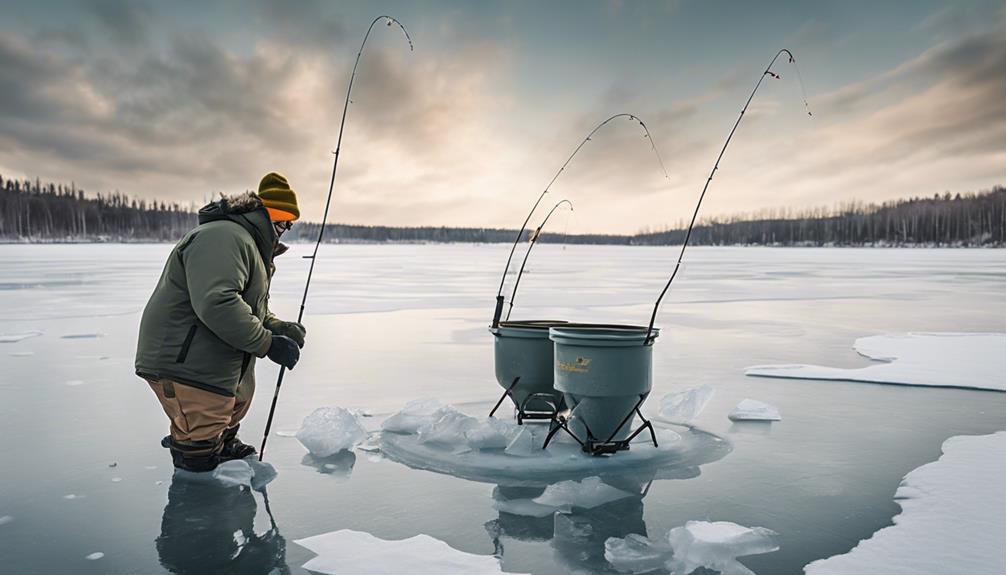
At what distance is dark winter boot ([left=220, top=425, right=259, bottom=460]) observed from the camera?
4395 mm

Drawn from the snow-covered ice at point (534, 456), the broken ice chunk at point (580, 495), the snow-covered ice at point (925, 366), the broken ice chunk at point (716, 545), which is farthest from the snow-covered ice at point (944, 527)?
the snow-covered ice at point (925, 366)

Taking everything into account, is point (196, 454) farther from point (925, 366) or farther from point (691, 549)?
point (925, 366)

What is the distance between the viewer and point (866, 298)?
18.4 m

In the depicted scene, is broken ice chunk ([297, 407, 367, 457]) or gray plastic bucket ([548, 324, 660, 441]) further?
broken ice chunk ([297, 407, 367, 457])

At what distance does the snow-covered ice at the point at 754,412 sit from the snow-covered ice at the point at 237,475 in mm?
3709

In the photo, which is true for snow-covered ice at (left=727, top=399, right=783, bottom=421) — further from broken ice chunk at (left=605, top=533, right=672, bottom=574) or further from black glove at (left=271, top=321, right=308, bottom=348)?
black glove at (left=271, top=321, right=308, bottom=348)

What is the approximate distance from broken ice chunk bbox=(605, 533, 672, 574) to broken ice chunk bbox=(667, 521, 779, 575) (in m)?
0.05

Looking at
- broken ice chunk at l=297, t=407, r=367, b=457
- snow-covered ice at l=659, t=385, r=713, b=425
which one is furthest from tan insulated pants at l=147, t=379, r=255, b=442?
snow-covered ice at l=659, t=385, r=713, b=425

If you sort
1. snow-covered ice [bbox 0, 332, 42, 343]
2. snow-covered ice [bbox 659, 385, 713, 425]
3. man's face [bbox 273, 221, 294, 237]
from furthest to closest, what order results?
snow-covered ice [bbox 0, 332, 42, 343] → snow-covered ice [bbox 659, 385, 713, 425] → man's face [bbox 273, 221, 294, 237]

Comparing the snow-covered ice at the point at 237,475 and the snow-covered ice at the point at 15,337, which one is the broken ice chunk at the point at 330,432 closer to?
the snow-covered ice at the point at 237,475

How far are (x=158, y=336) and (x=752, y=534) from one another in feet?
10.5

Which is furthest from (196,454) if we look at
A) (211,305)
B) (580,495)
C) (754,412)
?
(754,412)

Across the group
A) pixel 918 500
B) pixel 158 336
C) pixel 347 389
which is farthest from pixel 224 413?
pixel 918 500

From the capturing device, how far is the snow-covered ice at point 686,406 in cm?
560
